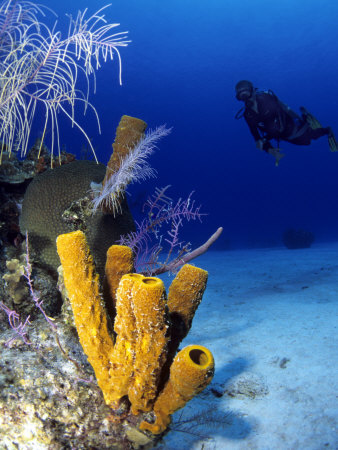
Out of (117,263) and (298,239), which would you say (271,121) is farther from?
(298,239)

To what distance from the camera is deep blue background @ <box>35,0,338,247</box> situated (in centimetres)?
5616

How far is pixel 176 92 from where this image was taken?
270 feet

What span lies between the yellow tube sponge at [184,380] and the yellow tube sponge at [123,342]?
0.27 metres

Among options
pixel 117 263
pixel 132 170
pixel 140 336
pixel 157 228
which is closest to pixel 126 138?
pixel 132 170

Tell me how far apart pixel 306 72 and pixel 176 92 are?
36.3 meters

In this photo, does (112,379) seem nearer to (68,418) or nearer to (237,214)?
(68,418)

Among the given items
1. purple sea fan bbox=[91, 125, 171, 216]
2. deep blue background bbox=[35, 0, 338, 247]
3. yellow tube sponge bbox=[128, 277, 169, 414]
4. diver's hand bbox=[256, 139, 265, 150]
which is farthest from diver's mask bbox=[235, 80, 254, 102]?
deep blue background bbox=[35, 0, 338, 247]

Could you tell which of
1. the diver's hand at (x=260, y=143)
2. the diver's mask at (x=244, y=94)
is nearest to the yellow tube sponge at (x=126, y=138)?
the diver's hand at (x=260, y=143)

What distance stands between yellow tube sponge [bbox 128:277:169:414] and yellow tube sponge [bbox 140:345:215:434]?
9 cm

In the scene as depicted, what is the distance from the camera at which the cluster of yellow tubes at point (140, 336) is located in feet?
4.94

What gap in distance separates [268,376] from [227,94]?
313ft

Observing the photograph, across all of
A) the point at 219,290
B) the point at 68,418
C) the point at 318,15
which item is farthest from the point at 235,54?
the point at 68,418

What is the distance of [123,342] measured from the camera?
1687mm

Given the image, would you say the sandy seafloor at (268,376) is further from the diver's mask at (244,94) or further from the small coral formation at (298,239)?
the small coral formation at (298,239)
